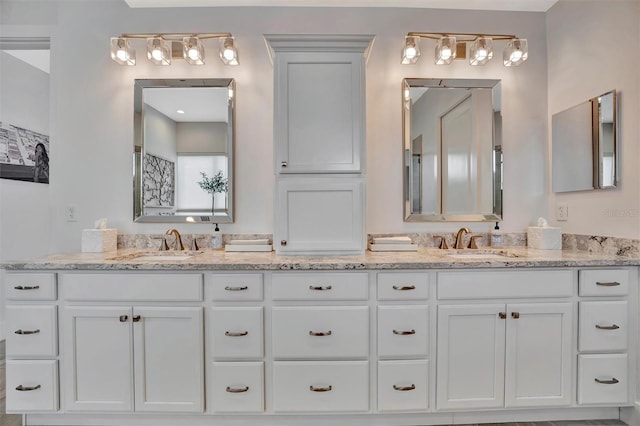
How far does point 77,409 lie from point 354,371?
146 cm

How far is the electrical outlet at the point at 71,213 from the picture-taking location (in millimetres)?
2137

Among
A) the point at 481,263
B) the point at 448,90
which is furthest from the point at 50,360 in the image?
the point at 448,90

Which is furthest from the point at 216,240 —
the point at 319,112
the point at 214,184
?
the point at 319,112

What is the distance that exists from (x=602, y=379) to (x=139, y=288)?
8.16 ft

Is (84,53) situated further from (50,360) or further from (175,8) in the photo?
(50,360)

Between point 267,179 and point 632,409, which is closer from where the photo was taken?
point 632,409

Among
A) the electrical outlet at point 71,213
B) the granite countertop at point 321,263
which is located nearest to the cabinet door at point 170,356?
the granite countertop at point 321,263

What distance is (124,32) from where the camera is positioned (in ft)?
7.05

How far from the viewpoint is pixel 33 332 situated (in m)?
1.56

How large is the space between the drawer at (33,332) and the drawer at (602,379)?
9.10ft

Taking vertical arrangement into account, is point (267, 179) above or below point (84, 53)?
below

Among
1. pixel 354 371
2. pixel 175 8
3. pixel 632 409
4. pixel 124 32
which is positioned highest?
pixel 175 8

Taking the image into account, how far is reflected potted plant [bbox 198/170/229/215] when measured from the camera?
2127 millimetres

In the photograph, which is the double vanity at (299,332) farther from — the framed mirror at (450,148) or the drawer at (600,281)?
the framed mirror at (450,148)
